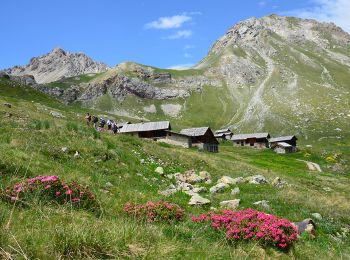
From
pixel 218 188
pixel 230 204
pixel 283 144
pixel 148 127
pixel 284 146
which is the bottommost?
pixel 284 146

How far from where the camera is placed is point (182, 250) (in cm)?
600

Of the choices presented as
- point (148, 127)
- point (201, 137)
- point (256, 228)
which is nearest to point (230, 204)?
point (256, 228)

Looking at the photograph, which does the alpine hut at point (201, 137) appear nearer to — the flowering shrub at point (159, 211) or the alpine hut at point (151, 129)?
the alpine hut at point (151, 129)

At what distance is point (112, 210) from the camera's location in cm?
1159

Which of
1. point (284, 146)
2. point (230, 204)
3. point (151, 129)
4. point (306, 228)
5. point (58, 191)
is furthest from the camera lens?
point (284, 146)

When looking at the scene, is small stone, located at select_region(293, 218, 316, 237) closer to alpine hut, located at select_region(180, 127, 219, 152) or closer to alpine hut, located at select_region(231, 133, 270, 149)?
alpine hut, located at select_region(180, 127, 219, 152)

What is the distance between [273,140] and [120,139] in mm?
122388

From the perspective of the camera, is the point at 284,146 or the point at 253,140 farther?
the point at 253,140

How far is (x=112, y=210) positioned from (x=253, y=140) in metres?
150

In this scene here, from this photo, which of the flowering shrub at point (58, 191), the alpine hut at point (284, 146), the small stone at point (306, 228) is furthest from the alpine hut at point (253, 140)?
the flowering shrub at point (58, 191)

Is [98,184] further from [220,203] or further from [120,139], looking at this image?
[120,139]

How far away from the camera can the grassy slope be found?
507 centimetres

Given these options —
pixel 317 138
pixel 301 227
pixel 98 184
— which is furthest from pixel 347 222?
pixel 317 138

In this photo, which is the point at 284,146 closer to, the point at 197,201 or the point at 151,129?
the point at 151,129
